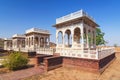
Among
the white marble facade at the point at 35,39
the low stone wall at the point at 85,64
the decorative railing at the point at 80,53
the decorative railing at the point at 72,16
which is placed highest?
the decorative railing at the point at 72,16

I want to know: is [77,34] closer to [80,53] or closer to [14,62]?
[80,53]

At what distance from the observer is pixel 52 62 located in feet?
36.9

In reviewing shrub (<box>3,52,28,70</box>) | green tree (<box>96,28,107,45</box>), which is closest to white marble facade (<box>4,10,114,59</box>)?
shrub (<box>3,52,28,70</box>)

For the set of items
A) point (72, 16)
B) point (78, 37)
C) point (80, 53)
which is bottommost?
point (80, 53)

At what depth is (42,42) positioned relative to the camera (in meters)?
29.3

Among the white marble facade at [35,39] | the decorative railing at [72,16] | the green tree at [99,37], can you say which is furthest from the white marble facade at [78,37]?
the green tree at [99,37]

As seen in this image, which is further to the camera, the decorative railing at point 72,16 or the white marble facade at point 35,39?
the white marble facade at point 35,39

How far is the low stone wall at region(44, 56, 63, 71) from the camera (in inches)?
A: 420

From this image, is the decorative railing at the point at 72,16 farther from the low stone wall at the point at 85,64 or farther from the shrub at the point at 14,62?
the shrub at the point at 14,62

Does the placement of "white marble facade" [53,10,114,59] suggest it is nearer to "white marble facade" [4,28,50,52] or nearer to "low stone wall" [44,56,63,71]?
"low stone wall" [44,56,63,71]

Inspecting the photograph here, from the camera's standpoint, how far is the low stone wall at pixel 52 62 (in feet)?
35.0

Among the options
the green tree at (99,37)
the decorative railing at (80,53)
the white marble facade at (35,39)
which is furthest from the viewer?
the green tree at (99,37)

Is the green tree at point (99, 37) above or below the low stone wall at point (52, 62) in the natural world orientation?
above

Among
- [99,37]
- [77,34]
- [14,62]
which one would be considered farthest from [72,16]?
[99,37]
